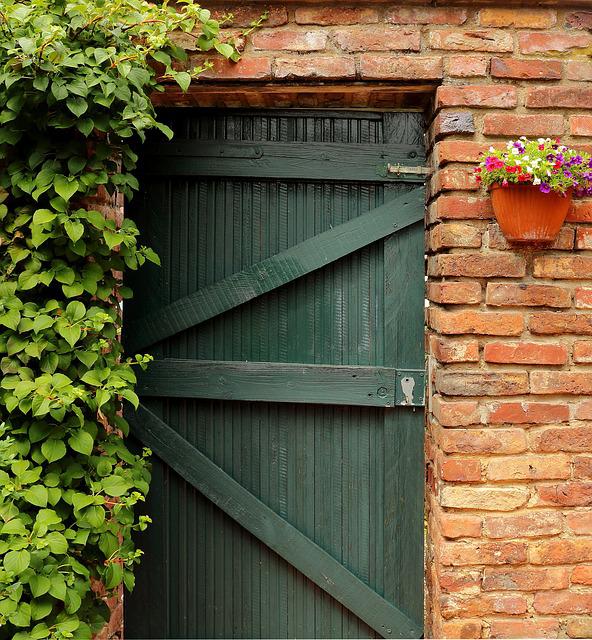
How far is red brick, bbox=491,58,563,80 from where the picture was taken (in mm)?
2051

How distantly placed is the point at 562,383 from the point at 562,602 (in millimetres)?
752

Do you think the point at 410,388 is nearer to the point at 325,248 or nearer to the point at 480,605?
the point at 325,248

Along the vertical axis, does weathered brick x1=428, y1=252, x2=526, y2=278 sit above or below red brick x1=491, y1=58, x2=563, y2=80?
below

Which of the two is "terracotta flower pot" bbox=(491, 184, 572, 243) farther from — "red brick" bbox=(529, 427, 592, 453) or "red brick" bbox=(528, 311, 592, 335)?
"red brick" bbox=(529, 427, 592, 453)

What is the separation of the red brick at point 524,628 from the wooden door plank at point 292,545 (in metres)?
0.36

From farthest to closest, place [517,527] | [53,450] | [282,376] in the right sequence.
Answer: [282,376]
[517,527]
[53,450]

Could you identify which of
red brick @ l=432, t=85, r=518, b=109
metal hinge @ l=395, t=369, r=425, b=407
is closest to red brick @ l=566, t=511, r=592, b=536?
metal hinge @ l=395, t=369, r=425, b=407

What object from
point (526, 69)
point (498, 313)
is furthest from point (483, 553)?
point (526, 69)

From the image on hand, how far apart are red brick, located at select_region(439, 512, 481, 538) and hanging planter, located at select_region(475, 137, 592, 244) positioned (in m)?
0.96

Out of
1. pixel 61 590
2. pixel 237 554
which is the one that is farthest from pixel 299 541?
pixel 61 590

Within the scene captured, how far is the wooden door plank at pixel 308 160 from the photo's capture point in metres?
2.29

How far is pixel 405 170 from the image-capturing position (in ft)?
7.48

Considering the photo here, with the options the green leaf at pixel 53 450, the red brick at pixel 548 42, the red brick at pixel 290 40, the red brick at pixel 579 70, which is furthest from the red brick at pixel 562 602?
the red brick at pixel 290 40

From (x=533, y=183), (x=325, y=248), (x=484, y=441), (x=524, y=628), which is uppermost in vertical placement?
(x=533, y=183)
